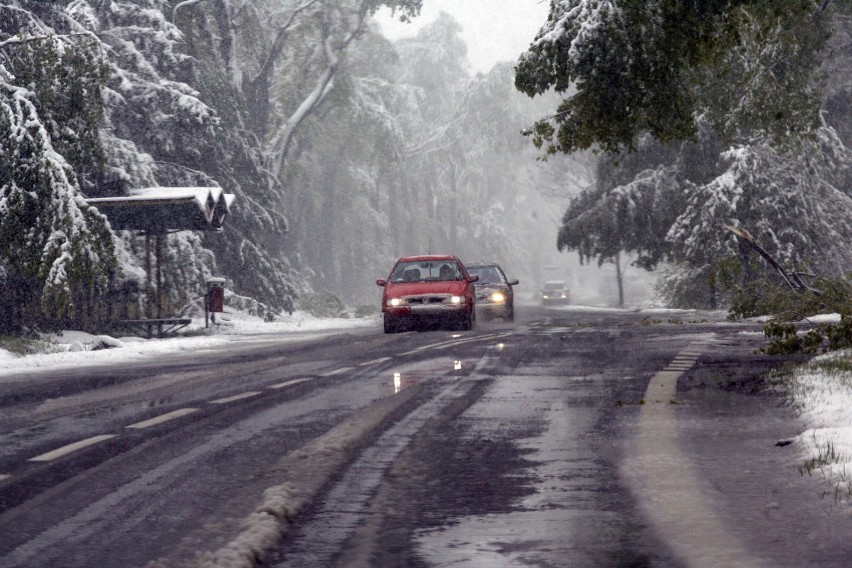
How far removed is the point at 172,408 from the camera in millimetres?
10453

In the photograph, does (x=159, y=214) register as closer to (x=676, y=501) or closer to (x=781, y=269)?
(x=781, y=269)

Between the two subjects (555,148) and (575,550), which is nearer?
(575,550)

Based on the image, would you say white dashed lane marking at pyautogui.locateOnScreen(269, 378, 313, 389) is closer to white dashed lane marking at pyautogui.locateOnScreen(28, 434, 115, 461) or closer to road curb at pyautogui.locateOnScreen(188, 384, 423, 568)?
road curb at pyautogui.locateOnScreen(188, 384, 423, 568)

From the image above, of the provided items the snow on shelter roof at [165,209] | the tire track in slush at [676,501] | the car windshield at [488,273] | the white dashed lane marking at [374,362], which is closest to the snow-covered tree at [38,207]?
the snow on shelter roof at [165,209]

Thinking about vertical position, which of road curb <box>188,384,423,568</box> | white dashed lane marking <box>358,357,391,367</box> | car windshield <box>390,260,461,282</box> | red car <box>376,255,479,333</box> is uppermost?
car windshield <box>390,260,461,282</box>

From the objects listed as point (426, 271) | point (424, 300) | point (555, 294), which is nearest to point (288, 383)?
point (424, 300)

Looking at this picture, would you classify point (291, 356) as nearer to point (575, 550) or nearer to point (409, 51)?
point (575, 550)

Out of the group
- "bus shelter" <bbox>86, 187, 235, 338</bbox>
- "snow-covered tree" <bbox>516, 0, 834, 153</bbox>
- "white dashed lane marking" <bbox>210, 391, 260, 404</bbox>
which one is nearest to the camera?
"white dashed lane marking" <bbox>210, 391, 260, 404</bbox>

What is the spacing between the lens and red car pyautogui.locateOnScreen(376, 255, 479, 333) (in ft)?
84.5

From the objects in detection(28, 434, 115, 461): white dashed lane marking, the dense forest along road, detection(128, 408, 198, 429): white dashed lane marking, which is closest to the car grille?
the dense forest along road

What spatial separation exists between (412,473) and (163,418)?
3402mm

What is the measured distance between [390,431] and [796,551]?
408 centimetres

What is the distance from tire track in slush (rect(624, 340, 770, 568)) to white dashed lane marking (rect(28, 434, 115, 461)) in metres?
3.32

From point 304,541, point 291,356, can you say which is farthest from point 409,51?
point 304,541
